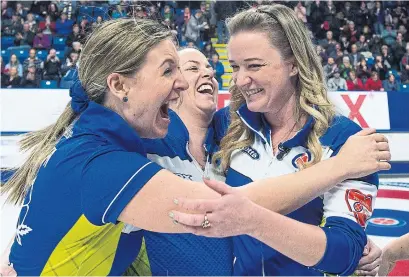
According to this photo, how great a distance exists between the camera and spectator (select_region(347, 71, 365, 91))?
1197cm

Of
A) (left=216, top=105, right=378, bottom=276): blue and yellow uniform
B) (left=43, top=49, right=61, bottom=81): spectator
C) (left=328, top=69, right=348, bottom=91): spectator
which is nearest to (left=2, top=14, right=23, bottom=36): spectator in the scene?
(left=43, top=49, right=61, bottom=81): spectator

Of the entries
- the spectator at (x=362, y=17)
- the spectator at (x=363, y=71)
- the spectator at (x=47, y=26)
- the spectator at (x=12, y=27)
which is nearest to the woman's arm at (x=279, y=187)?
the spectator at (x=363, y=71)

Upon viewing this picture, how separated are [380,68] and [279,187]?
1253 cm

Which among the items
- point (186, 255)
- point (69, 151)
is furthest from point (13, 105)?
point (69, 151)

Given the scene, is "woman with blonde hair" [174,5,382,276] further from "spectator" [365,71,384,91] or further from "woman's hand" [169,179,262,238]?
"spectator" [365,71,384,91]

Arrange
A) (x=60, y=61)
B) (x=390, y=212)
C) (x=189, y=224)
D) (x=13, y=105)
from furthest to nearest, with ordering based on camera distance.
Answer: (x=60, y=61), (x=13, y=105), (x=390, y=212), (x=189, y=224)

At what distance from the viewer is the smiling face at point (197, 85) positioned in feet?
9.67

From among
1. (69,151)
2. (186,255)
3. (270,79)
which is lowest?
(186,255)

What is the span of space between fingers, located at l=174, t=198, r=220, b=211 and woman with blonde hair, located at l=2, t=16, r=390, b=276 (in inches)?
0.9

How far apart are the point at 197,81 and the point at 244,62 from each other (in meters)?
0.87

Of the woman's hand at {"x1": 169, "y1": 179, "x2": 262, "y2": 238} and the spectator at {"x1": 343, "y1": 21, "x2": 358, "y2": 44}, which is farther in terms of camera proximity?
the spectator at {"x1": 343, "y1": 21, "x2": 358, "y2": 44}

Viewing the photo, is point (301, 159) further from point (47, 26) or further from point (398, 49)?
point (398, 49)

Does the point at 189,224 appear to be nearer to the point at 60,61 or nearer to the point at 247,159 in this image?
the point at 247,159

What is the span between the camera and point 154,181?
158cm
